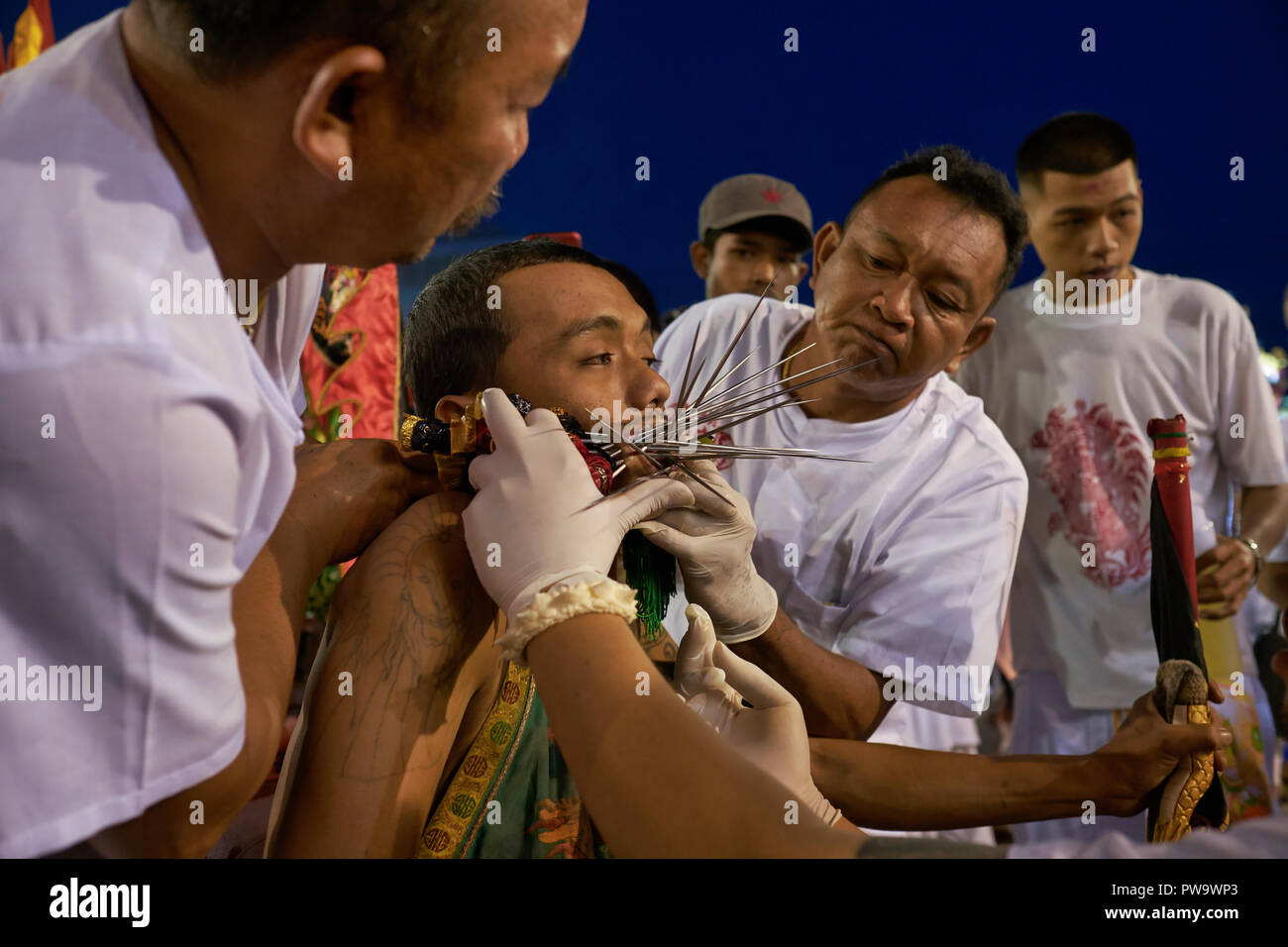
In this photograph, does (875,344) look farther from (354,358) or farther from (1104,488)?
(354,358)

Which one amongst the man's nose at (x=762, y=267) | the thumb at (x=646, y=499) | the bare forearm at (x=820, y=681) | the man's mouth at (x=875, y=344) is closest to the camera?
the thumb at (x=646, y=499)

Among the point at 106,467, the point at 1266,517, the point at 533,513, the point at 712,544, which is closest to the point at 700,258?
the point at 1266,517

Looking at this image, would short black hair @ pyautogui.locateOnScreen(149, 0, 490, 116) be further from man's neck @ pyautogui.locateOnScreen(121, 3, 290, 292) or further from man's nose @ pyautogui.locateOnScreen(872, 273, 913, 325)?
man's nose @ pyautogui.locateOnScreen(872, 273, 913, 325)

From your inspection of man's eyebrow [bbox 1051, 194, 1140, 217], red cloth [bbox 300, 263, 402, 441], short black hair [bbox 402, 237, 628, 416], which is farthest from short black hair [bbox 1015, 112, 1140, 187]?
red cloth [bbox 300, 263, 402, 441]

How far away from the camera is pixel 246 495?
80cm

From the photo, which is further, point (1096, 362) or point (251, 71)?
point (1096, 362)

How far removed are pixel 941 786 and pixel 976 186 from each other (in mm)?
1163

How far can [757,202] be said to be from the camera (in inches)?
107

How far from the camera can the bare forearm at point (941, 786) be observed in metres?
1.46

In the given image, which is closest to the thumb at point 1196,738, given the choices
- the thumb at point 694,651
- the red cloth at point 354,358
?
the thumb at point 694,651

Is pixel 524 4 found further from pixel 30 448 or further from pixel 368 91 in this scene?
pixel 30 448

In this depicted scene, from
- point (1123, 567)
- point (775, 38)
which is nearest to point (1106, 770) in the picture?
point (1123, 567)

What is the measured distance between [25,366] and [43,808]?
318 millimetres

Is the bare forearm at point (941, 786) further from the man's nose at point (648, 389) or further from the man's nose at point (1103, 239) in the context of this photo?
the man's nose at point (1103, 239)
